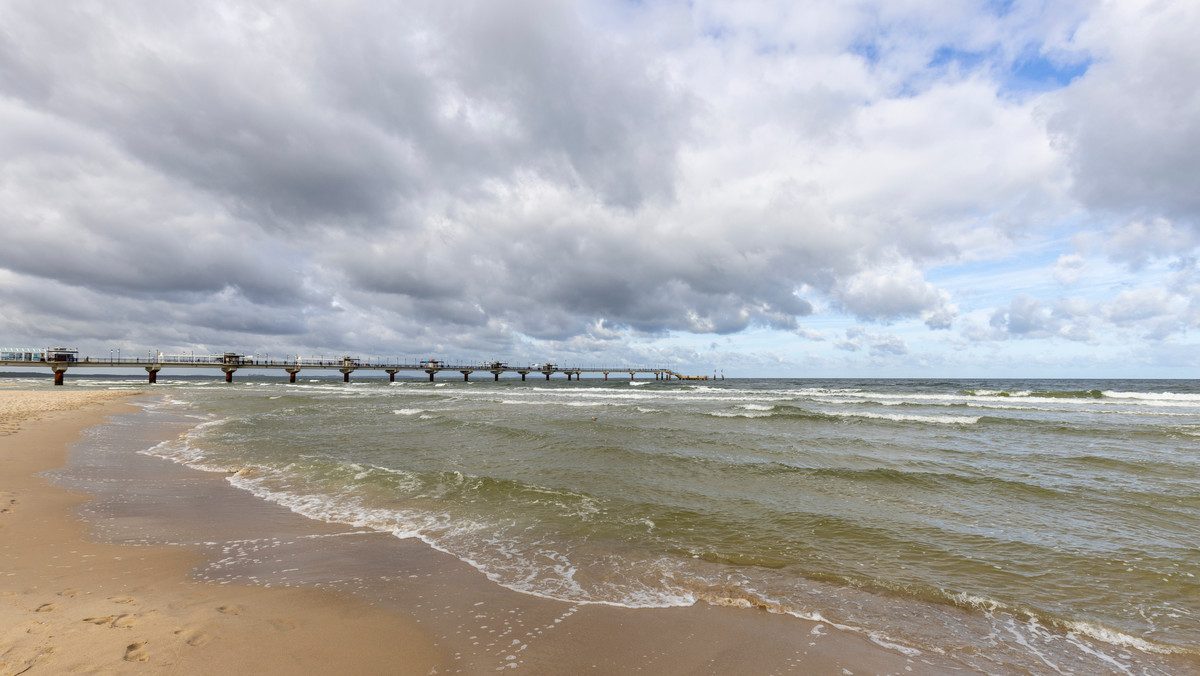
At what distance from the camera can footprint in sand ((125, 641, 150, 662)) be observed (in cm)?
374

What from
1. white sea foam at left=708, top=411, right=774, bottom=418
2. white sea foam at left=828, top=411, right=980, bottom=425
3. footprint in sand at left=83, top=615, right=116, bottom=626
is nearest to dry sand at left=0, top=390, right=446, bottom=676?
footprint in sand at left=83, top=615, right=116, bottom=626

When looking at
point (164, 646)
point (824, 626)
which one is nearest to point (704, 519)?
point (824, 626)

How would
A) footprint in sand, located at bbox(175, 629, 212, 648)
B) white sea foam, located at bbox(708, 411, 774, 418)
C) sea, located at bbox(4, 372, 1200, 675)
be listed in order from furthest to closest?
1. white sea foam, located at bbox(708, 411, 774, 418)
2. sea, located at bbox(4, 372, 1200, 675)
3. footprint in sand, located at bbox(175, 629, 212, 648)

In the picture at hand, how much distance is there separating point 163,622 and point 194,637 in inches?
20.1

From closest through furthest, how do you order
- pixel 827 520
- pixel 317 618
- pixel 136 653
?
pixel 136 653 < pixel 317 618 < pixel 827 520

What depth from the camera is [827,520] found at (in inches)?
331

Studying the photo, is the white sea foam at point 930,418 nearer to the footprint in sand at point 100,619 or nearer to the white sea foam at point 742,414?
the white sea foam at point 742,414

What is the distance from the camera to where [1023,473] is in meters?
12.5

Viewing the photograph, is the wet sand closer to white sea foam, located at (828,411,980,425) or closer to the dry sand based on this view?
the dry sand

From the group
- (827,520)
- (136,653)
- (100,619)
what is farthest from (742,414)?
(136,653)

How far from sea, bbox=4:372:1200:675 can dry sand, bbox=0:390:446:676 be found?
5.69ft

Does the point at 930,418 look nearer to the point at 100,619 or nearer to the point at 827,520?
the point at 827,520

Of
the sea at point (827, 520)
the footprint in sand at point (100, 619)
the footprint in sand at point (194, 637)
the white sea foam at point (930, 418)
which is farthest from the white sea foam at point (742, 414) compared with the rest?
the footprint in sand at point (100, 619)

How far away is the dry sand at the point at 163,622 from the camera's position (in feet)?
12.3
